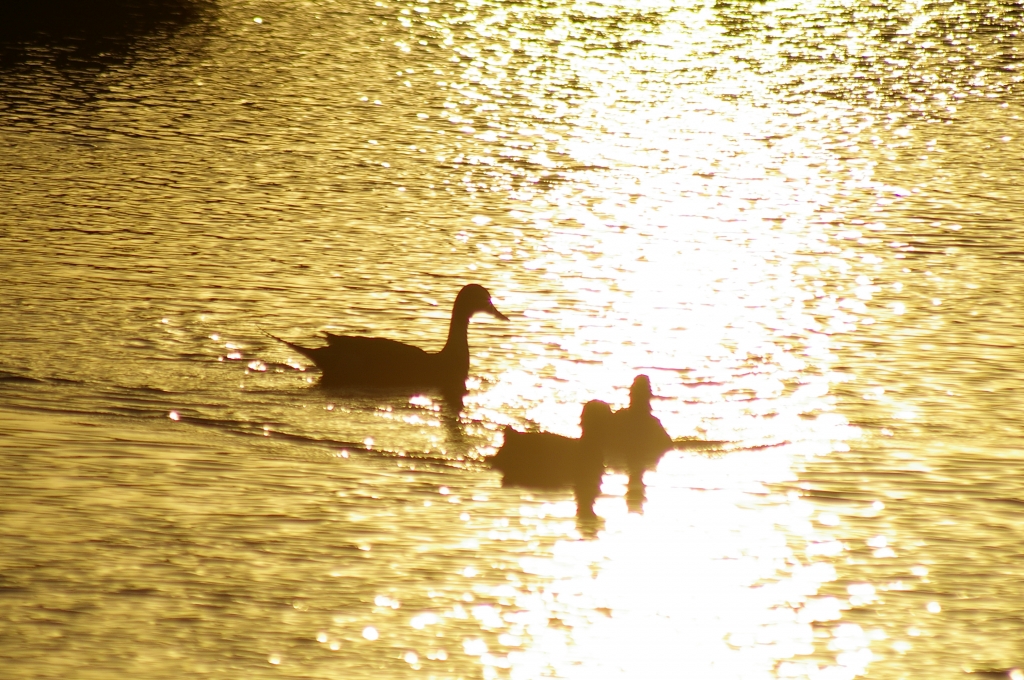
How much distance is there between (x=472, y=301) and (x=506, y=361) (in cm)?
64

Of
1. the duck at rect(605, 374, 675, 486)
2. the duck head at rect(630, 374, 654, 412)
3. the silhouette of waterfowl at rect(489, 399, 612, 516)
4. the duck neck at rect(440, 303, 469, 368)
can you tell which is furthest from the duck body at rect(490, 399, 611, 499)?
the duck neck at rect(440, 303, 469, 368)

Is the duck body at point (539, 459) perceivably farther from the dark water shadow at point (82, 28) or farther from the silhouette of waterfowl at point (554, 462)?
the dark water shadow at point (82, 28)

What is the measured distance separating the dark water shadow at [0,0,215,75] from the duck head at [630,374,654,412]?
1784cm

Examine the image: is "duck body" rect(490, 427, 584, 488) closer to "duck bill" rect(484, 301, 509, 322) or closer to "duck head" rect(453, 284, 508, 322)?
"duck head" rect(453, 284, 508, 322)

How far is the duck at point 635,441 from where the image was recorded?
12.3m

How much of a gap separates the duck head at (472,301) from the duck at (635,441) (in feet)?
7.85

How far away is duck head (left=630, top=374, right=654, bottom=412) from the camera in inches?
496

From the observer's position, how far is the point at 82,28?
105ft

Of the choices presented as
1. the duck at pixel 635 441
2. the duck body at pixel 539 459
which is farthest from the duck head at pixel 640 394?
the duck body at pixel 539 459

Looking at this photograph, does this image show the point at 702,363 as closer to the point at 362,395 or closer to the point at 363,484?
the point at 362,395

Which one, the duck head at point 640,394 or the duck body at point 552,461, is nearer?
the duck body at point 552,461

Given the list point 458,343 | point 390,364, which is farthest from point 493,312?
point 390,364

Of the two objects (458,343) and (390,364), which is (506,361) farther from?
(390,364)

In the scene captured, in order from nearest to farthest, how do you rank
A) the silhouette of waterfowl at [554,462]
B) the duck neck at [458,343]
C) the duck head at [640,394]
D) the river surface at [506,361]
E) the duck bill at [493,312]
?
the river surface at [506,361] → the silhouette of waterfowl at [554,462] → the duck head at [640,394] → the duck neck at [458,343] → the duck bill at [493,312]
